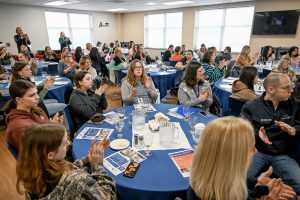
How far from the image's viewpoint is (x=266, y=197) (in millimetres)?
1222

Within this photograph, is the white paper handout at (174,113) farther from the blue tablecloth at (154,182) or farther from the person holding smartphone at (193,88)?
the blue tablecloth at (154,182)

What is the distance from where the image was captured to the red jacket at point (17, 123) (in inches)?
64.5

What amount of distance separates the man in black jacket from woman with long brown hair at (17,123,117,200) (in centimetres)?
152

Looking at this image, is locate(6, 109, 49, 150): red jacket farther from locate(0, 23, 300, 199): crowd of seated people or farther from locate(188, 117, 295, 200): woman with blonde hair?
locate(188, 117, 295, 200): woman with blonde hair

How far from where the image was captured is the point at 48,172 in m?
1.09

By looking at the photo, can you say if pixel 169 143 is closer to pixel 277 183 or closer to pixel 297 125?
pixel 277 183

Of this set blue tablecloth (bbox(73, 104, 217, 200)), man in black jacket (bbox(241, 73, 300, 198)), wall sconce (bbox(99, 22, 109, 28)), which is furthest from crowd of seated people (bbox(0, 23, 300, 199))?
wall sconce (bbox(99, 22, 109, 28))

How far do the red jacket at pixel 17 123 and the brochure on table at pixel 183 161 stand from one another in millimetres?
1202

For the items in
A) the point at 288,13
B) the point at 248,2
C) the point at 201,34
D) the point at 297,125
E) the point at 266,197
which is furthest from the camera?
the point at 201,34

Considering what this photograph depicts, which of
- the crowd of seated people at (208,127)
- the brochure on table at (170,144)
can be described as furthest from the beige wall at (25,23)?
the brochure on table at (170,144)

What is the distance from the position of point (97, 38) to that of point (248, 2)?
8309 mm

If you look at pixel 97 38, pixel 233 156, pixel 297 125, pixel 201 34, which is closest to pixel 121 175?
pixel 233 156

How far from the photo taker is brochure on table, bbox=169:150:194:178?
139cm

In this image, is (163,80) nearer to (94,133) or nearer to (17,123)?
(94,133)
